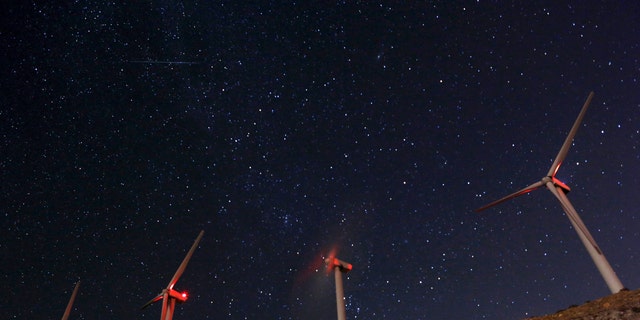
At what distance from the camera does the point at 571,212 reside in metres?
34.2

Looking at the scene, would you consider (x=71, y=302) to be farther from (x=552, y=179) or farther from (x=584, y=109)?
(x=584, y=109)

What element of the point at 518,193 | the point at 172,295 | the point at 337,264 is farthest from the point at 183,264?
the point at 518,193

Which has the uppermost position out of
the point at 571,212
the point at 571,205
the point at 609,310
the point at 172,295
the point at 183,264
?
the point at 183,264

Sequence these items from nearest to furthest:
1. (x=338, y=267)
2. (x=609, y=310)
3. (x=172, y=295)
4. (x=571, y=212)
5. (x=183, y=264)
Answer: (x=609, y=310)
(x=571, y=212)
(x=338, y=267)
(x=183, y=264)
(x=172, y=295)

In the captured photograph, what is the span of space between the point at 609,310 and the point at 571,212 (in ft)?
52.8

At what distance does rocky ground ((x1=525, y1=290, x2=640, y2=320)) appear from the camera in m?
18.5

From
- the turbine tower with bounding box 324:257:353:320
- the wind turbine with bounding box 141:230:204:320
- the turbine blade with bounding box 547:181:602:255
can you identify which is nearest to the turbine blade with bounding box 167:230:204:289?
the wind turbine with bounding box 141:230:204:320

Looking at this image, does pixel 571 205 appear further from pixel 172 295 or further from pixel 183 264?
→ pixel 172 295

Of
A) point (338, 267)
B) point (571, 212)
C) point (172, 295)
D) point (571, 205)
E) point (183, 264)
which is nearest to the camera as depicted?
point (571, 212)

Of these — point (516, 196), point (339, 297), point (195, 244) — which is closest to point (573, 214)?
point (516, 196)

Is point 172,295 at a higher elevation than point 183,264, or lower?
lower

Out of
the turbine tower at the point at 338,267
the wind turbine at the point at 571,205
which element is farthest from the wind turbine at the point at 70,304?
the wind turbine at the point at 571,205

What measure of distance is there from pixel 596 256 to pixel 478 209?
33.8 ft

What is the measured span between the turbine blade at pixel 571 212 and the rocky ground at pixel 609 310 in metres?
7.71
